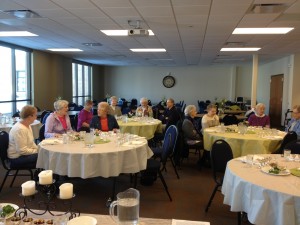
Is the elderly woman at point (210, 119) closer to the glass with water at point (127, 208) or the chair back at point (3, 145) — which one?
the chair back at point (3, 145)

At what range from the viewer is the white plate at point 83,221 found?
1.67 meters

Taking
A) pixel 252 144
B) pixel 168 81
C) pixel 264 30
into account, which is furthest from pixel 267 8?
pixel 168 81

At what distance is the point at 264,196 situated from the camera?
253 centimetres

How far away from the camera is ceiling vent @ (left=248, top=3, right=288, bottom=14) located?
183 inches

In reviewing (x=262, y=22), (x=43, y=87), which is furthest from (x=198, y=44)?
(x=43, y=87)

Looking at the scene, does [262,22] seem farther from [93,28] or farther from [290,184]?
[290,184]

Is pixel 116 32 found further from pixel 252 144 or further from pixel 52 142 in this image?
pixel 252 144

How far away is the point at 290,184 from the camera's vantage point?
262 cm

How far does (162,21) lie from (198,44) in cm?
307

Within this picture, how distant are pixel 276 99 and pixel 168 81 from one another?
633 cm

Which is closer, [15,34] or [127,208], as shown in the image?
[127,208]

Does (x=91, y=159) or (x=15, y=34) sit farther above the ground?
(x=15, y=34)

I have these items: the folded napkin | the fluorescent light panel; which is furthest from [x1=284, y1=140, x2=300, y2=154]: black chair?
the fluorescent light panel

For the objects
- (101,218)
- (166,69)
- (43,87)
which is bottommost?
(101,218)
